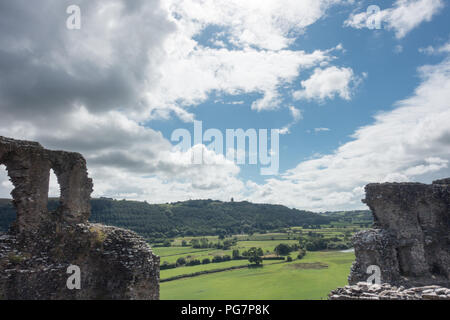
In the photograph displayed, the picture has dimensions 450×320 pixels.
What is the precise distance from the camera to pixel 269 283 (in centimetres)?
4966

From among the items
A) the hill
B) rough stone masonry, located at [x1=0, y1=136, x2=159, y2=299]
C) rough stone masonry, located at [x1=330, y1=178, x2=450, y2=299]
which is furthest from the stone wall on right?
the hill

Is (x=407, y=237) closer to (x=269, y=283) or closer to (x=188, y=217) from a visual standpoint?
(x=269, y=283)

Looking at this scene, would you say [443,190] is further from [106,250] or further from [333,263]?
[333,263]

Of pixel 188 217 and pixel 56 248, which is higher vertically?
pixel 56 248

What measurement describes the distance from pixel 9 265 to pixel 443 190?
70.1 ft

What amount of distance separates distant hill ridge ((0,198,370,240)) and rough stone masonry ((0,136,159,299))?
55456 mm

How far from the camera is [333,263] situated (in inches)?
2468

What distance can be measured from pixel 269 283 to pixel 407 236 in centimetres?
3888

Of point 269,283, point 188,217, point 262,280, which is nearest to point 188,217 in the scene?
point 188,217

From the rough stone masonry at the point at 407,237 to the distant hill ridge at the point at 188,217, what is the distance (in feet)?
212

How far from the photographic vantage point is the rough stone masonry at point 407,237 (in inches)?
553

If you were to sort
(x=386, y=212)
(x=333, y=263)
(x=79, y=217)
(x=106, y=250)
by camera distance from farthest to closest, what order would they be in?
(x=333, y=263) < (x=386, y=212) < (x=79, y=217) < (x=106, y=250)

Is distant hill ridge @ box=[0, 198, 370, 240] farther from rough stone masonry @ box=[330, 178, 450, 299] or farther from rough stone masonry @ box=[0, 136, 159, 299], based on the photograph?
rough stone masonry @ box=[330, 178, 450, 299]
